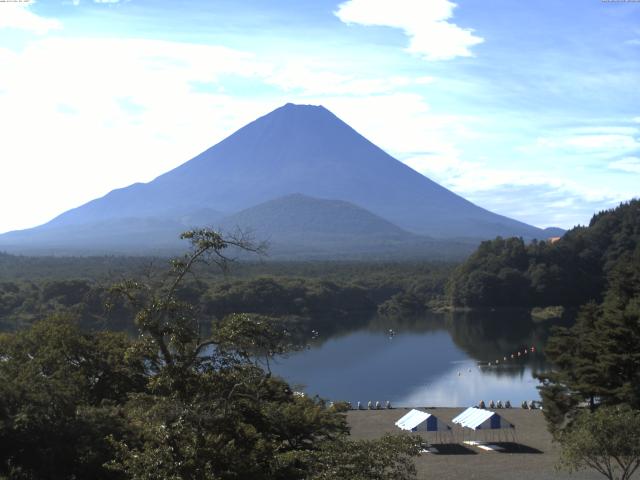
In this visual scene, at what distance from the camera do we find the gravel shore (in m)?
15.4

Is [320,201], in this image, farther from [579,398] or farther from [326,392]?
[579,398]

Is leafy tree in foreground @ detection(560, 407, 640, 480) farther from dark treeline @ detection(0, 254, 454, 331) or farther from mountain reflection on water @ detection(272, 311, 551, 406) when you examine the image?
dark treeline @ detection(0, 254, 454, 331)

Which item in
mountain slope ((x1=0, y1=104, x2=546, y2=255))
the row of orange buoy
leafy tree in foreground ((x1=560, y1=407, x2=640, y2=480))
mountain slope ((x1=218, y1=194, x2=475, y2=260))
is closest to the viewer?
leafy tree in foreground ((x1=560, y1=407, x2=640, y2=480))

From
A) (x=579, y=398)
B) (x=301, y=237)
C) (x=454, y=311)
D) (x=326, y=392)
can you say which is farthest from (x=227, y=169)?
(x=579, y=398)

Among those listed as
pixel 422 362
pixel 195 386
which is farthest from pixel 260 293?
pixel 195 386

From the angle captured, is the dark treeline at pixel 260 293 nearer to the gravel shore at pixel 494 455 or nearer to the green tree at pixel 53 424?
the gravel shore at pixel 494 455

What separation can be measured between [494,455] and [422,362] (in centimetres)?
1795

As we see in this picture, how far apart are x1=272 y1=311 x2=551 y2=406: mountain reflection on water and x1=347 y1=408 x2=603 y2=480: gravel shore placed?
215 cm

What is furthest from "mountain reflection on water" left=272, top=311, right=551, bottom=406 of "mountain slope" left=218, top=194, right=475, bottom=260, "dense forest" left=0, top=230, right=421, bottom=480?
"mountain slope" left=218, top=194, right=475, bottom=260

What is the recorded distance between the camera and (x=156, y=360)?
790cm

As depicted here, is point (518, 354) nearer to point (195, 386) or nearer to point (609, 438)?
point (609, 438)

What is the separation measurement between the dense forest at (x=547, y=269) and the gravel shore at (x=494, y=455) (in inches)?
1354

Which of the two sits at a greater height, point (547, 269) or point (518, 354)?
point (547, 269)

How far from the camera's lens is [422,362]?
35.1 m
